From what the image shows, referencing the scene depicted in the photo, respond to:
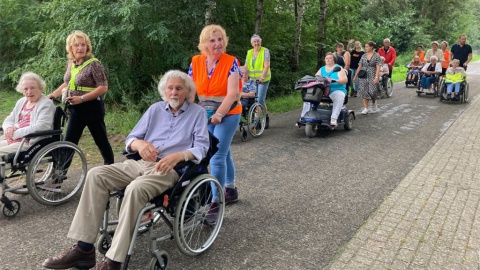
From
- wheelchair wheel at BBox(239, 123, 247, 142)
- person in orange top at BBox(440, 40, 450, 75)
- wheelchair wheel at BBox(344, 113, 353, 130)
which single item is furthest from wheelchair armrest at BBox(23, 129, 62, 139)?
person in orange top at BBox(440, 40, 450, 75)

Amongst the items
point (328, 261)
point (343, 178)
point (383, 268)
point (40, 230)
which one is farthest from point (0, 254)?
point (343, 178)

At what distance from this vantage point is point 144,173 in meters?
2.97

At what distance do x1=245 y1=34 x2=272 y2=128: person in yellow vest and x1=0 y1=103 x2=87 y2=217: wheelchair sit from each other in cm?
410

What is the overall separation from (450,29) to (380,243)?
1578 inches

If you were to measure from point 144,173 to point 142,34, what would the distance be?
22.9ft

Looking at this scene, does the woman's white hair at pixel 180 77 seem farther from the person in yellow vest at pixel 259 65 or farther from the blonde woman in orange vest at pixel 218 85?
the person in yellow vest at pixel 259 65

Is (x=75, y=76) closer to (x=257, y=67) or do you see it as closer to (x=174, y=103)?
(x=174, y=103)

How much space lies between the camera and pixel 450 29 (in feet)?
121

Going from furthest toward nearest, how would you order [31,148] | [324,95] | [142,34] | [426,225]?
1. [142,34]
2. [324,95]
3. [31,148]
4. [426,225]

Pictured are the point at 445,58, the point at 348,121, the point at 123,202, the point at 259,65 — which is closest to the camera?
the point at 123,202

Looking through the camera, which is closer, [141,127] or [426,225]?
[141,127]

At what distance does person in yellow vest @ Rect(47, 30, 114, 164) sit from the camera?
4.25 m

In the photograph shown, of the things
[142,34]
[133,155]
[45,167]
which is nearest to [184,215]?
[133,155]

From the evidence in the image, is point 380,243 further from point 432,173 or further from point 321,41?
point 321,41
